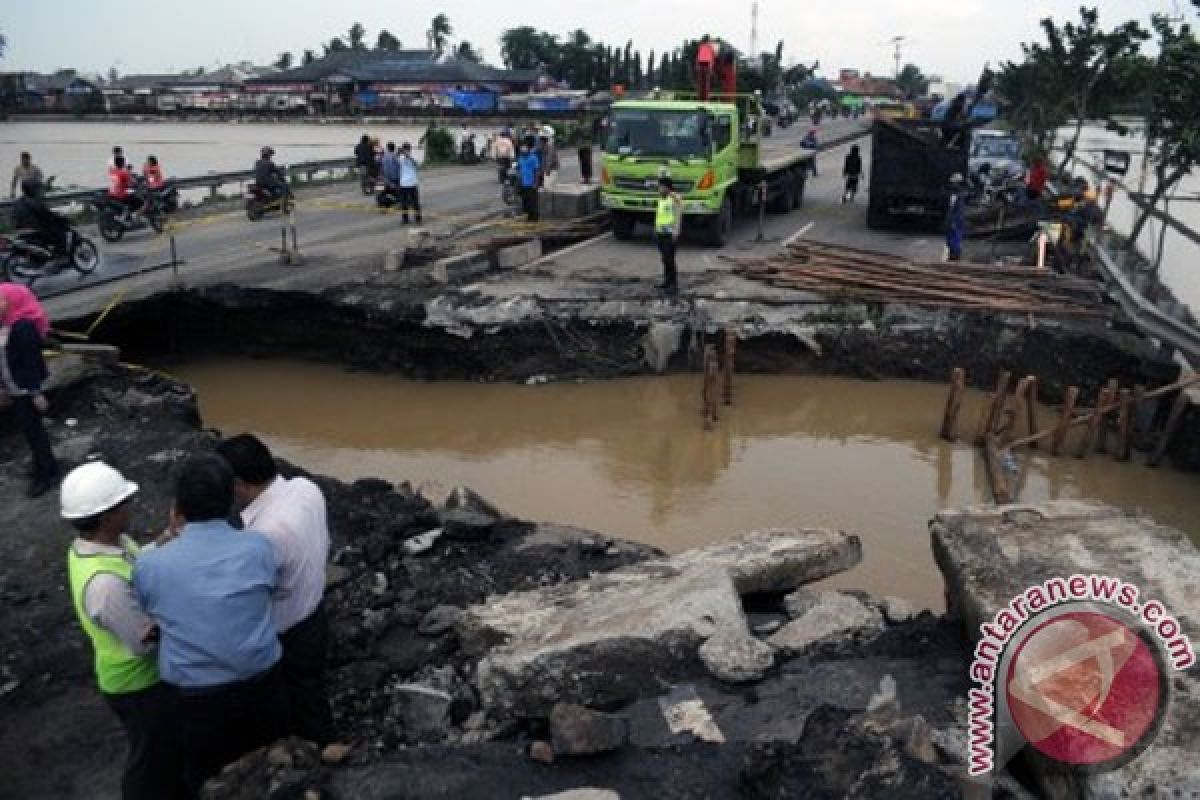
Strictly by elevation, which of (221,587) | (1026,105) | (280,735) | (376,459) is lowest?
(376,459)

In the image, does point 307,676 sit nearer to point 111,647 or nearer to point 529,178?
point 111,647

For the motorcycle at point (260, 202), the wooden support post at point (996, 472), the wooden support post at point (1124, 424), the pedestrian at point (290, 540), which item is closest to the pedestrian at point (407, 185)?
the motorcycle at point (260, 202)

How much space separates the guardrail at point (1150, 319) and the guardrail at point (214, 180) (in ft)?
57.1

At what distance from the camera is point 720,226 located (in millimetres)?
17125

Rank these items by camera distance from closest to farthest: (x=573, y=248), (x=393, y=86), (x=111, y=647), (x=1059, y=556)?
(x=111, y=647), (x=1059, y=556), (x=573, y=248), (x=393, y=86)

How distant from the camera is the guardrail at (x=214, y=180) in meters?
17.7

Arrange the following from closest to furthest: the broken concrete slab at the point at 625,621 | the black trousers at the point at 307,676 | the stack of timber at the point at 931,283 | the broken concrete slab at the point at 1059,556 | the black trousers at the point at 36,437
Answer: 1. the black trousers at the point at 307,676
2. the broken concrete slab at the point at 625,621
3. the broken concrete slab at the point at 1059,556
4. the black trousers at the point at 36,437
5. the stack of timber at the point at 931,283

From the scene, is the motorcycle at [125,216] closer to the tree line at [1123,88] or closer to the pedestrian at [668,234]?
the pedestrian at [668,234]

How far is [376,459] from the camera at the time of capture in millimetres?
10891

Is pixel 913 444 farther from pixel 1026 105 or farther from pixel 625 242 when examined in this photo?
pixel 1026 105

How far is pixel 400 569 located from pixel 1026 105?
4742 cm

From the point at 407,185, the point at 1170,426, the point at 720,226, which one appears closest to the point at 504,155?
the point at 407,185

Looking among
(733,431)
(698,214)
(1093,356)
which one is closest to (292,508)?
(733,431)

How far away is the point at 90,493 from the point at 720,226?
1463cm
